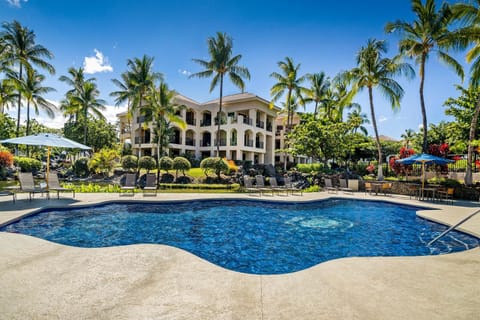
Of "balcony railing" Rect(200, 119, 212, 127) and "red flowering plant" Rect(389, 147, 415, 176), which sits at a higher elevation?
"balcony railing" Rect(200, 119, 212, 127)

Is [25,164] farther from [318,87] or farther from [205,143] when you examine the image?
[318,87]

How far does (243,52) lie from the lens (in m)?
20.2

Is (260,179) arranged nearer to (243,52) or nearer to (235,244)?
(235,244)

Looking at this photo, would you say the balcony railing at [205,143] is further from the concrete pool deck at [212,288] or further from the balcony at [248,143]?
the concrete pool deck at [212,288]

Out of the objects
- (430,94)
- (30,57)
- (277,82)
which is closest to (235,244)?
(430,94)

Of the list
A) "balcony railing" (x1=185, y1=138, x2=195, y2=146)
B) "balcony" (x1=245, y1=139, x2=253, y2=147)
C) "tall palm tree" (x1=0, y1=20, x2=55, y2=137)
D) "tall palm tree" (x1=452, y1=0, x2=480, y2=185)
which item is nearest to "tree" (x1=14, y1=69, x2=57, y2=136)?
"tall palm tree" (x1=0, y1=20, x2=55, y2=137)

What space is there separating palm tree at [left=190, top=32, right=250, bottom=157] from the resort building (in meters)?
7.56

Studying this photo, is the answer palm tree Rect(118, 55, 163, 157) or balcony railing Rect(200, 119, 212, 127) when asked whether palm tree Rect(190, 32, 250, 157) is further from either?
balcony railing Rect(200, 119, 212, 127)

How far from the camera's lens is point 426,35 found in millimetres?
14195

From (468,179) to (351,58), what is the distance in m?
11.1

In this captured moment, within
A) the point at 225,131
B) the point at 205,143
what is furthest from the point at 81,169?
the point at 225,131

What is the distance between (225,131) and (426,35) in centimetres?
2111

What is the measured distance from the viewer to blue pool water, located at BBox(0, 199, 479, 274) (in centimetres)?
525

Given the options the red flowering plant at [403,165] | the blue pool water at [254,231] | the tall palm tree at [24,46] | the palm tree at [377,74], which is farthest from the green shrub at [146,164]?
the red flowering plant at [403,165]
